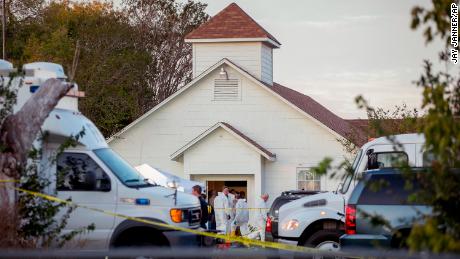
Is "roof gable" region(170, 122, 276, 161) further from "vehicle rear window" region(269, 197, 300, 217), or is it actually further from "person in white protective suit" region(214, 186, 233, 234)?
"vehicle rear window" region(269, 197, 300, 217)

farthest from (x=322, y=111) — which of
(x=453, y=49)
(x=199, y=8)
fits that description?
(x=453, y=49)

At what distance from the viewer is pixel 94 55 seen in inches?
2184

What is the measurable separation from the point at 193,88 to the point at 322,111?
1113 cm

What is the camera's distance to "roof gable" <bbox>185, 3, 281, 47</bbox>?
47.8 meters

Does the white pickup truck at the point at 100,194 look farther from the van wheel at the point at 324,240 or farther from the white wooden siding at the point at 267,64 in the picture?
the white wooden siding at the point at 267,64

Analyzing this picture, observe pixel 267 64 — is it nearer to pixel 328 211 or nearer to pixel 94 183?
pixel 328 211

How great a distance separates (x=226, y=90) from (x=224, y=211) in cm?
1142

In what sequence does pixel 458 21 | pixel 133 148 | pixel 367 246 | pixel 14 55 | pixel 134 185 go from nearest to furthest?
pixel 458 21 → pixel 367 246 → pixel 134 185 → pixel 133 148 → pixel 14 55

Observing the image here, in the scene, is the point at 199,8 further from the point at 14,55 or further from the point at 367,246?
the point at 367,246

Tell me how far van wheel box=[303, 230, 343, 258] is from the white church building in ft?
81.1

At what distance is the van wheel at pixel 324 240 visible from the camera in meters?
19.0

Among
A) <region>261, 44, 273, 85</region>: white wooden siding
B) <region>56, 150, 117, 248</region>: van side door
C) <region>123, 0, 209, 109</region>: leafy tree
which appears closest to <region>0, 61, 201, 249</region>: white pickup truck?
<region>56, 150, 117, 248</region>: van side door

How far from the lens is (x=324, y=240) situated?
1920 cm

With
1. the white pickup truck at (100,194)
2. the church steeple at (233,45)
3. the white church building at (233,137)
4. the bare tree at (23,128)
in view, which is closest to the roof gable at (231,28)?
the church steeple at (233,45)
